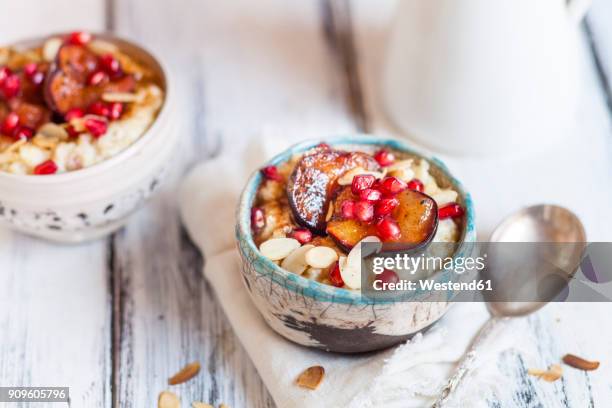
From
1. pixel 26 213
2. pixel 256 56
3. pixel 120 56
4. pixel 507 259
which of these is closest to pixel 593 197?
pixel 507 259

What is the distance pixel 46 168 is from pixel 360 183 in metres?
0.62

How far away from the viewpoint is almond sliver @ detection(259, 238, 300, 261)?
129 centimetres

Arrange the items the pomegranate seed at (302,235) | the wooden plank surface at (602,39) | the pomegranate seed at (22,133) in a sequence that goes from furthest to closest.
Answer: the wooden plank surface at (602,39)
the pomegranate seed at (22,133)
the pomegranate seed at (302,235)

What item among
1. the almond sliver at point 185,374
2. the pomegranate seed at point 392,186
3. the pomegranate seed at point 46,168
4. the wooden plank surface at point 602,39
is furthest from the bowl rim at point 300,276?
the wooden plank surface at point 602,39

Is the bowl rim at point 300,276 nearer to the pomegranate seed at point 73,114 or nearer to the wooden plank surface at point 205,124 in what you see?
the wooden plank surface at point 205,124

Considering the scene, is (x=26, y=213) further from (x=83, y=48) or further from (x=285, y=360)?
(x=285, y=360)

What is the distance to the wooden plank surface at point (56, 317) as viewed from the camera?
1.43 metres

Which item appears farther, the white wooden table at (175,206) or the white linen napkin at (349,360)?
the white wooden table at (175,206)

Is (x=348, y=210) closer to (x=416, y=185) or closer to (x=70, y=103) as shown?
(x=416, y=185)

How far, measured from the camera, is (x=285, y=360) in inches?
54.2

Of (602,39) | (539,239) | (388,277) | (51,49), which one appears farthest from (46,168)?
(602,39)

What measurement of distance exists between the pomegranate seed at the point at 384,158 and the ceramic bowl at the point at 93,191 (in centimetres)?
45

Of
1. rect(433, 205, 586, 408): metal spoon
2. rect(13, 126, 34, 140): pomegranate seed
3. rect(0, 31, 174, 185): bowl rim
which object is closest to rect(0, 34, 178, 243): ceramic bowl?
rect(0, 31, 174, 185): bowl rim

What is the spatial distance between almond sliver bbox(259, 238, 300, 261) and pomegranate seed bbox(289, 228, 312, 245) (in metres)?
0.01
